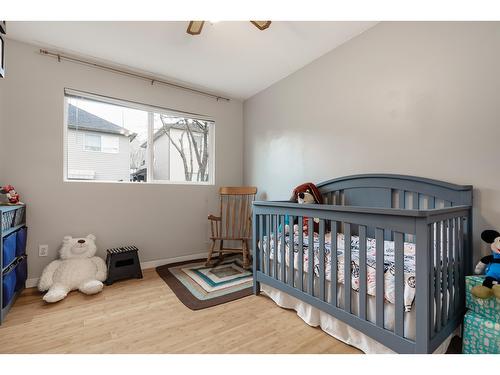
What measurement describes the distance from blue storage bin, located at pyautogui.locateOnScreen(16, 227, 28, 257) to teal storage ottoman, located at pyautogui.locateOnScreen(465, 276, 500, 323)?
9.96ft

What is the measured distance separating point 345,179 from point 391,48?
1071 millimetres

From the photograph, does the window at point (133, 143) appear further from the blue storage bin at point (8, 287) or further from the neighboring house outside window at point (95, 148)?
the blue storage bin at point (8, 287)

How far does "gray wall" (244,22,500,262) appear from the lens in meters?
1.39

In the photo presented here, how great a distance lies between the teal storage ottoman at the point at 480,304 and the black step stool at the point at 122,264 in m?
2.55

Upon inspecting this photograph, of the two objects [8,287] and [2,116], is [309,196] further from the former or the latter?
[2,116]

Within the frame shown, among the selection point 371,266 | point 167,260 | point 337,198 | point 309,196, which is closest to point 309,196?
point 309,196

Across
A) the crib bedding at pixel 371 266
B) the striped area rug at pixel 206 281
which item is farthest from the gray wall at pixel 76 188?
the crib bedding at pixel 371 266

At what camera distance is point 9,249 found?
5.35ft

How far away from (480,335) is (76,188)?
3.12m

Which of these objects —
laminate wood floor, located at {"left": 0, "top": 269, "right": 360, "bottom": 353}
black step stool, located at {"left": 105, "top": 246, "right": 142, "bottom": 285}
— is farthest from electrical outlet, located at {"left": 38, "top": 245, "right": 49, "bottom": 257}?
black step stool, located at {"left": 105, "top": 246, "right": 142, "bottom": 285}

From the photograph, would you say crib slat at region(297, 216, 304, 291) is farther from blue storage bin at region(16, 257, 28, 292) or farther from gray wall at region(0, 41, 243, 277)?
blue storage bin at region(16, 257, 28, 292)

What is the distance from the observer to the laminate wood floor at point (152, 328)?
1.30 meters
